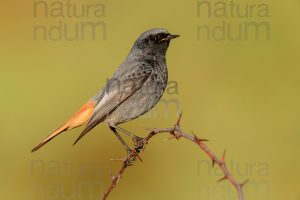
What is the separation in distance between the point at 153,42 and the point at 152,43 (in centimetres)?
2

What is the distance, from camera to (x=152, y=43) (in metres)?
6.04

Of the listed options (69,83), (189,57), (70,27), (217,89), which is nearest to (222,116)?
(217,89)

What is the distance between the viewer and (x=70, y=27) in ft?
25.5

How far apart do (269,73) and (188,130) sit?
143 cm

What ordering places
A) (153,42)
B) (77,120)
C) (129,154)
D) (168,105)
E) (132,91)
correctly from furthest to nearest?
(168,105), (153,42), (132,91), (77,120), (129,154)

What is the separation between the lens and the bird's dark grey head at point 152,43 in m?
5.96

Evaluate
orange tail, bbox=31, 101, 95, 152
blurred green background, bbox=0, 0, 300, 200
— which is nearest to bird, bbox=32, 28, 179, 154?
orange tail, bbox=31, 101, 95, 152

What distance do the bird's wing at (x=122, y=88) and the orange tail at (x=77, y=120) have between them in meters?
0.08

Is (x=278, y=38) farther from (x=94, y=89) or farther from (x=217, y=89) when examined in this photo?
(x=94, y=89)

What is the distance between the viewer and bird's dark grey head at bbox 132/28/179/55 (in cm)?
596

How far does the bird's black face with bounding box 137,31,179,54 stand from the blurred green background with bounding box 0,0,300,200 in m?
0.71

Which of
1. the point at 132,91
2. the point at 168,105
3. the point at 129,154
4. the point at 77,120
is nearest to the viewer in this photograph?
the point at 129,154

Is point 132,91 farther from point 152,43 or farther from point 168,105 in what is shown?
point 168,105

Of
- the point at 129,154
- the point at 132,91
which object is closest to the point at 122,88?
the point at 132,91
